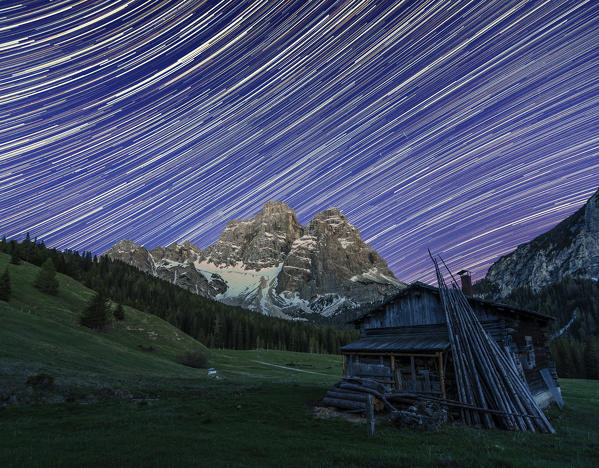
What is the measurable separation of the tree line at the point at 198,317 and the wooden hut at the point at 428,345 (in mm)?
84690

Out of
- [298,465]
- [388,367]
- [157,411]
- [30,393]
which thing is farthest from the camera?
[388,367]

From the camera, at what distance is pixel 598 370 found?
2660 inches

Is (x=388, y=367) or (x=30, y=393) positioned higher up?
(x=388, y=367)

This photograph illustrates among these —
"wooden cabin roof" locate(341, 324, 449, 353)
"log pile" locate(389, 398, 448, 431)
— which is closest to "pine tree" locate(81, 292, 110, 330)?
"wooden cabin roof" locate(341, 324, 449, 353)

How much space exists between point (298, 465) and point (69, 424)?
476 inches

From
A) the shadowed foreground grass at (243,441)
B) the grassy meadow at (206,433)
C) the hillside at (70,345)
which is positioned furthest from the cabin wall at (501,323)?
the hillside at (70,345)

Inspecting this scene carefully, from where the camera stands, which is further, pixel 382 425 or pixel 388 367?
pixel 388 367

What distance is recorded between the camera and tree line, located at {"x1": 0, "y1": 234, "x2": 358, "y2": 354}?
336 feet

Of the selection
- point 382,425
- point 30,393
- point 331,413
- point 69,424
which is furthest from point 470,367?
point 30,393

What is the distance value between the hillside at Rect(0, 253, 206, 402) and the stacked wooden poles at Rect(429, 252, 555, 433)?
23.9m

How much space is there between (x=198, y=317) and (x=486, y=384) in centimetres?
10629

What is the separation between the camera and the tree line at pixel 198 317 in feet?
336

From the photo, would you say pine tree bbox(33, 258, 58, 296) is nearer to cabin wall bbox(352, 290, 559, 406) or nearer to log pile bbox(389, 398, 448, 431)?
cabin wall bbox(352, 290, 559, 406)

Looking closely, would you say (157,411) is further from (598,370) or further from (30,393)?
(598,370)
